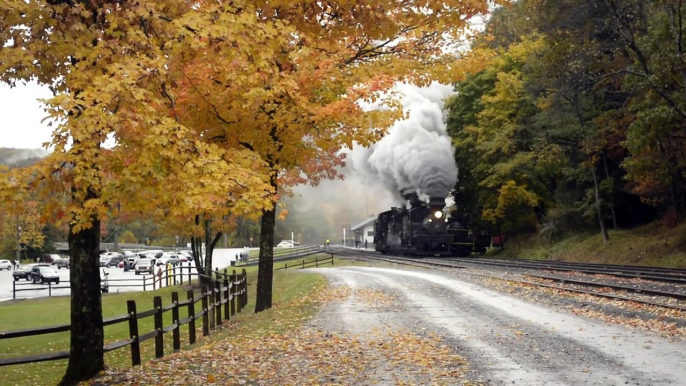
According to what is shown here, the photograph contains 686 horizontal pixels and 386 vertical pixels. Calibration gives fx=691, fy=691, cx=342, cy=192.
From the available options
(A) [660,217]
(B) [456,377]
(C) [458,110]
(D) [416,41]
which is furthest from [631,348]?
(C) [458,110]

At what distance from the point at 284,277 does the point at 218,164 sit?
30072 millimetres

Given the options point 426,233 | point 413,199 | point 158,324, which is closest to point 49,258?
point 426,233

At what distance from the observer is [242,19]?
845 cm

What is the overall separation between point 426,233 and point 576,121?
11.0 m

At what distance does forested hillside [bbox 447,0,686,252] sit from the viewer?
2633 centimetres

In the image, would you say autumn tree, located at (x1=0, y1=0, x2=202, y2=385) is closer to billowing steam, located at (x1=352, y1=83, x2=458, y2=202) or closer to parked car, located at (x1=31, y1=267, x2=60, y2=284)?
billowing steam, located at (x1=352, y1=83, x2=458, y2=202)

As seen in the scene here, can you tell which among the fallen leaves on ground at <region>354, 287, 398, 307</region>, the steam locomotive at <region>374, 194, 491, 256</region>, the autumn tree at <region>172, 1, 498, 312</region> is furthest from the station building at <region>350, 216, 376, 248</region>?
the autumn tree at <region>172, 1, 498, 312</region>

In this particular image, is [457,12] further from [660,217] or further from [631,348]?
[660,217]

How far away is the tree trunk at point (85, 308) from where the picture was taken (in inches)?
367

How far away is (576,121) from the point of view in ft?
130

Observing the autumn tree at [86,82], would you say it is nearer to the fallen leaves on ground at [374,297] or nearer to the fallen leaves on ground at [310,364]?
the fallen leaves on ground at [310,364]

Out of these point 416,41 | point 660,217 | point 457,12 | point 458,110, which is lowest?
point 660,217

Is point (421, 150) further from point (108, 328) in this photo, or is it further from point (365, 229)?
point (365, 229)

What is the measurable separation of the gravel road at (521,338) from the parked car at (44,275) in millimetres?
37395
